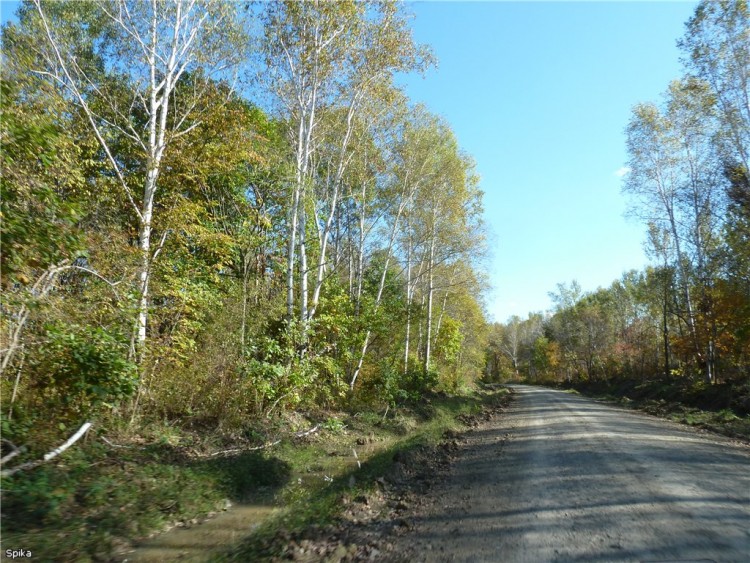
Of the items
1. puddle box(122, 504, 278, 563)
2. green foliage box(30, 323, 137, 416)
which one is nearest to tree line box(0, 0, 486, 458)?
green foliage box(30, 323, 137, 416)

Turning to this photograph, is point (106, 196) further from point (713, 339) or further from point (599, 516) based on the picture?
point (713, 339)

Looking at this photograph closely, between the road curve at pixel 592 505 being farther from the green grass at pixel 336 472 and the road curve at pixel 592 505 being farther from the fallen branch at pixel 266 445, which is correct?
the fallen branch at pixel 266 445

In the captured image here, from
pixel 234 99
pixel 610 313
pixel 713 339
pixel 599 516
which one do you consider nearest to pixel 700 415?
pixel 713 339

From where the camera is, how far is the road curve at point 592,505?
454 centimetres

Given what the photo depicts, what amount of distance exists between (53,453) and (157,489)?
4.85ft

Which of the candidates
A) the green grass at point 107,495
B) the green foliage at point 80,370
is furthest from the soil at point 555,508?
the green foliage at point 80,370

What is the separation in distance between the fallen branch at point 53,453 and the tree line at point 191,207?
0.88ft

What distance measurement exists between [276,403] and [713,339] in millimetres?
22084

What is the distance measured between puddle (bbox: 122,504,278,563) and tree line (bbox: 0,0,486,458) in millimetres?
2572

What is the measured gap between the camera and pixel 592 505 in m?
5.79

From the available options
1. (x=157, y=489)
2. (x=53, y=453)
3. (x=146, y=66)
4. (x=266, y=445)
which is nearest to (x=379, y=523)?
(x=157, y=489)

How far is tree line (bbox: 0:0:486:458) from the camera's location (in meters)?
6.79

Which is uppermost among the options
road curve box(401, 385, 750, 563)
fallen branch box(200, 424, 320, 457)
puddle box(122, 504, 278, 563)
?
fallen branch box(200, 424, 320, 457)

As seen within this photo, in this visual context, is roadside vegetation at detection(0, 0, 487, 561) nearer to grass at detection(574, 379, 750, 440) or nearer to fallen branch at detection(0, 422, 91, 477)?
fallen branch at detection(0, 422, 91, 477)
